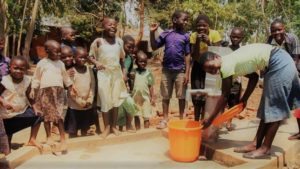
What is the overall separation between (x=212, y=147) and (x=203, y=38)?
146 centimetres

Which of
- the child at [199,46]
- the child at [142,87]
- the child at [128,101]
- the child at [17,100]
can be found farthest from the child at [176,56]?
the child at [17,100]

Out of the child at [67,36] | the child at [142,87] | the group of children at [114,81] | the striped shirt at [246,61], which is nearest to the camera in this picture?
the striped shirt at [246,61]

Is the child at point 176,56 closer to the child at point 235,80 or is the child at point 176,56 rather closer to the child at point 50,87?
the child at point 235,80

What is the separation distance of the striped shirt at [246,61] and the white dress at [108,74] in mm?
1633

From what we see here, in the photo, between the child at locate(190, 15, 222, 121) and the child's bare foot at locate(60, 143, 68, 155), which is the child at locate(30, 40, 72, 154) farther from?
the child at locate(190, 15, 222, 121)

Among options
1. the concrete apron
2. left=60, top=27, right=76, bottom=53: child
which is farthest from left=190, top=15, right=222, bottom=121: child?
left=60, top=27, right=76, bottom=53: child

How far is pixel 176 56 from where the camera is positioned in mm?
5652

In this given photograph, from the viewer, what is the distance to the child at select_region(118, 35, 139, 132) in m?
5.70

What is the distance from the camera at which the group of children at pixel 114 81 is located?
4.27m

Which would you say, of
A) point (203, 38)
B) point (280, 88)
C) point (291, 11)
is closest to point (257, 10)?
point (291, 11)

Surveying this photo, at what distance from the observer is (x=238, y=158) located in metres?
4.39

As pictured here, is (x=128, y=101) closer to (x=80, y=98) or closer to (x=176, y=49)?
(x=80, y=98)

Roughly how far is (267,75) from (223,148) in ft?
3.46

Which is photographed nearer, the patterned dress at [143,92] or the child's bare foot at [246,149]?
the child's bare foot at [246,149]
